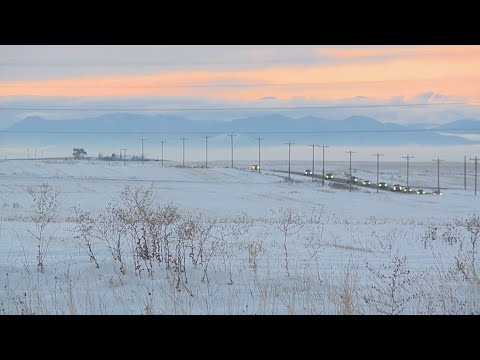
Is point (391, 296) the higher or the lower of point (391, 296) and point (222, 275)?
the higher

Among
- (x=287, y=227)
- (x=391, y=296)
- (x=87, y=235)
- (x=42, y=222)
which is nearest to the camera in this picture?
(x=391, y=296)

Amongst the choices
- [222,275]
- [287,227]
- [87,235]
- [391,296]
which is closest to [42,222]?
[87,235]

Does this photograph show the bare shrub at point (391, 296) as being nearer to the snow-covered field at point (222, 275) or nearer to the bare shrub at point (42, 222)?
the snow-covered field at point (222, 275)

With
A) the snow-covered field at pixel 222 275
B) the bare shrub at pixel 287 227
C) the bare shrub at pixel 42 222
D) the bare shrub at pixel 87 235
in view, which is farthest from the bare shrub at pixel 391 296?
the bare shrub at pixel 42 222

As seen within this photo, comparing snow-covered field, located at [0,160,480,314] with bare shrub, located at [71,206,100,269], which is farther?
bare shrub, located at [71,206,100,269]

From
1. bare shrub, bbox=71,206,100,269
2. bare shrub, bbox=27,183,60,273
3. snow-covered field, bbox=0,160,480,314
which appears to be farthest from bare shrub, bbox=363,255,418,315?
bare shrub, bbox=27,183,60,273

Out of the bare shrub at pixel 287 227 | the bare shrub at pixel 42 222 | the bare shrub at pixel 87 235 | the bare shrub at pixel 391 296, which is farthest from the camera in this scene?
the bare shrub at pixel 287 227

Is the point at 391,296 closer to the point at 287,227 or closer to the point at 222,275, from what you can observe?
the point at 222,275

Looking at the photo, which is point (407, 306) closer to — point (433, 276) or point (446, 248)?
point (433, 276)

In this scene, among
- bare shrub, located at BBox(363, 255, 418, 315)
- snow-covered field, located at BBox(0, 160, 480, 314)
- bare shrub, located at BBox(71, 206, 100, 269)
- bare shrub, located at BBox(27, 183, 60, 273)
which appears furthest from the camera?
bare shrub, located at BBox(27, 183, 60, 273)

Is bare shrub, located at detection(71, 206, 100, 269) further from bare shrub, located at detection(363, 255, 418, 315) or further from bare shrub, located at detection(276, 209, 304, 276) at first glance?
bare shrub, located at detection(363, 255, 418, 315)

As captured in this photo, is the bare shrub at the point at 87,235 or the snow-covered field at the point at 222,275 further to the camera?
the bare shrub at the point at 87,235

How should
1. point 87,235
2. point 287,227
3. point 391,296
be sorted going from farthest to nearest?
point 287,227 < point 87,235 < point 391,296
